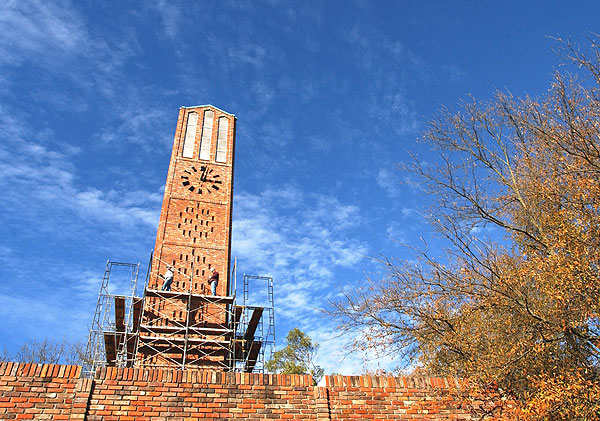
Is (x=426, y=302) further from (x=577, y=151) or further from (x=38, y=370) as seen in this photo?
(x=38, y=370)

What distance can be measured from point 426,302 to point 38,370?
8283 millimetres

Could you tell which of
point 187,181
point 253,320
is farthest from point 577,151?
point 187,181

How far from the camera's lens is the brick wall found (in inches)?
245

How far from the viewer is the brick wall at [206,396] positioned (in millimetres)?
6234

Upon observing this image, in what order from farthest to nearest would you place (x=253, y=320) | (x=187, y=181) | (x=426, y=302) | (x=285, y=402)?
1. (x=187, y=181)
2. (x=253, y=320)
3. (x=426, y=302)
4. (x=285, y=402)

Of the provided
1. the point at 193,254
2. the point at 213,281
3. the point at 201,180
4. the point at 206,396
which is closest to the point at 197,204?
the point at 201,180

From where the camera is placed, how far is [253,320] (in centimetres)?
1529

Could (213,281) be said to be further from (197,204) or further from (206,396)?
(206,396)

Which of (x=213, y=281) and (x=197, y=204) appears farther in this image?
(x=197, y=204)

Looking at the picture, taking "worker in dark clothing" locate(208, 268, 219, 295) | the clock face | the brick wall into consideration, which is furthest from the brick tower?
the brick wall

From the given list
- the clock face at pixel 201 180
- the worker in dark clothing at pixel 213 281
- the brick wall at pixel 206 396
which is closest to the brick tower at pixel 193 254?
the clock face at pixel 201 180

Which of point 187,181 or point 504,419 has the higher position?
point 187,181

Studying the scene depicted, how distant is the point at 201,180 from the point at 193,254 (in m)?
3.72

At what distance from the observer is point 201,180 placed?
18.6 metres
